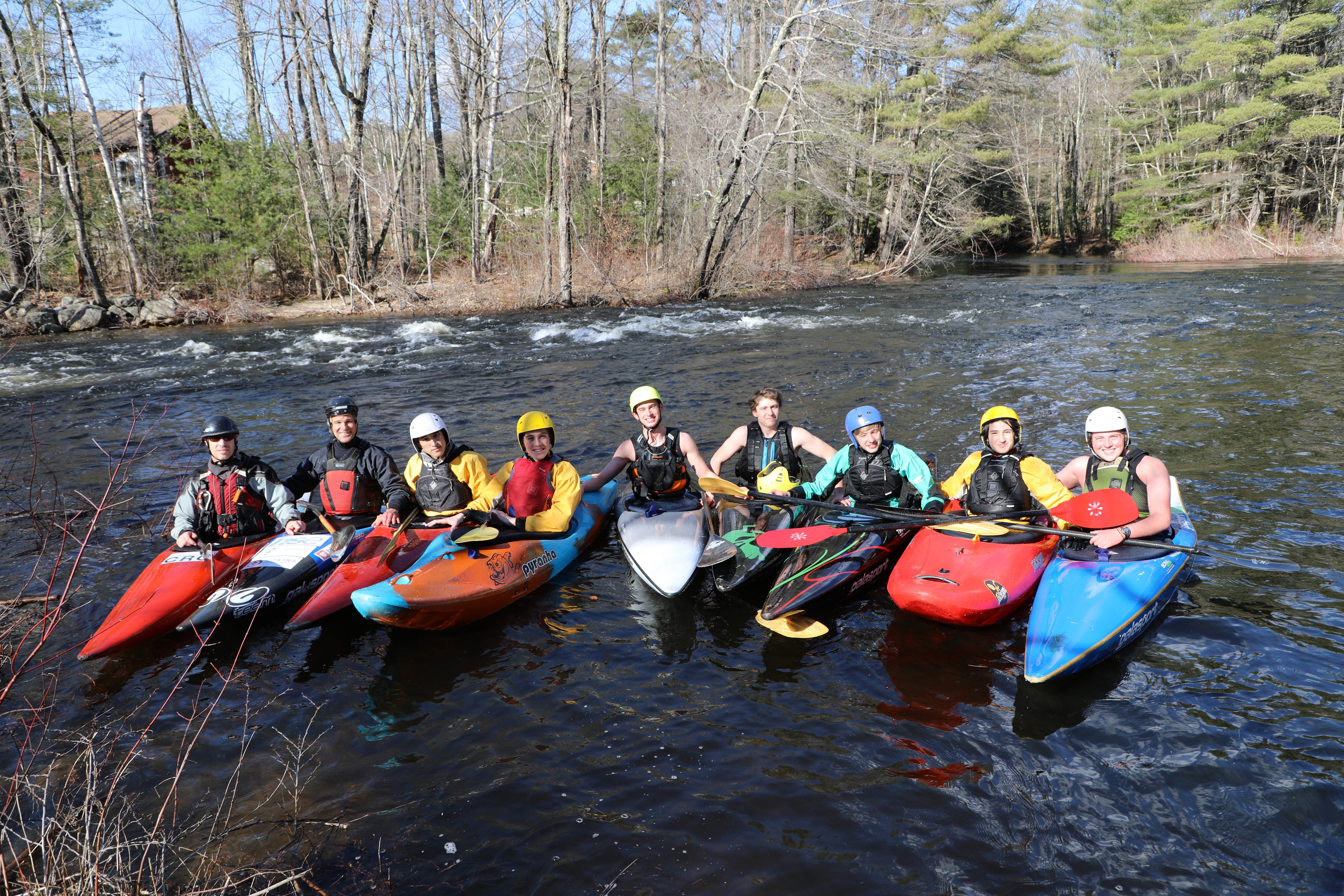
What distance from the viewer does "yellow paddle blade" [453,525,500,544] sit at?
4.87 meters

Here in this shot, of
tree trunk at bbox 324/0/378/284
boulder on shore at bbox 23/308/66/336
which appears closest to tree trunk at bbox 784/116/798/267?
tree trunk at bbox 324/0/378/284

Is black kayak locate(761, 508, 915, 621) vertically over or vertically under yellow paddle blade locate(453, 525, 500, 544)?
under

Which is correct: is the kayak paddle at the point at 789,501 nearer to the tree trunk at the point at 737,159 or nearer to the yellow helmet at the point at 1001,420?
the yellow helmet at the point at 1001,420

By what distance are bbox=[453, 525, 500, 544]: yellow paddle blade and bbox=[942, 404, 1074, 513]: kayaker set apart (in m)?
3.01

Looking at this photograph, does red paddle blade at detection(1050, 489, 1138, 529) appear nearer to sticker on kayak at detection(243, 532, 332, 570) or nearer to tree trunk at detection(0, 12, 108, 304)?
sticker on kayak at detection(243, 532, 332, 570)

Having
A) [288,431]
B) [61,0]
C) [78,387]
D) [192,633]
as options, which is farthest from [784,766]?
[61,0]

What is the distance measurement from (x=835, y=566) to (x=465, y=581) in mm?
2194

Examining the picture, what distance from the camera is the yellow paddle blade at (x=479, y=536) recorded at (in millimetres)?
4871

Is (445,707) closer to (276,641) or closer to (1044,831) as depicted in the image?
(276,641)

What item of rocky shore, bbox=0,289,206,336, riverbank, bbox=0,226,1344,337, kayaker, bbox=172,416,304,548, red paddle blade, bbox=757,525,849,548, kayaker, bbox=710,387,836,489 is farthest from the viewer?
riverbank, bbox=0,226,1344,337

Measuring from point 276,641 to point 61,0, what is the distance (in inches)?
808

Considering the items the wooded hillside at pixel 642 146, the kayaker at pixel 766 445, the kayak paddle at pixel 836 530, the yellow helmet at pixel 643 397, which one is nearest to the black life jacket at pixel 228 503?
the yellow helmet at pixel 643 397

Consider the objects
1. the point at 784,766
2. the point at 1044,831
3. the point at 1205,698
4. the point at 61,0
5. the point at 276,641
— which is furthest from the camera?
the point at 61,0

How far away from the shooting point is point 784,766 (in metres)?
3.57
